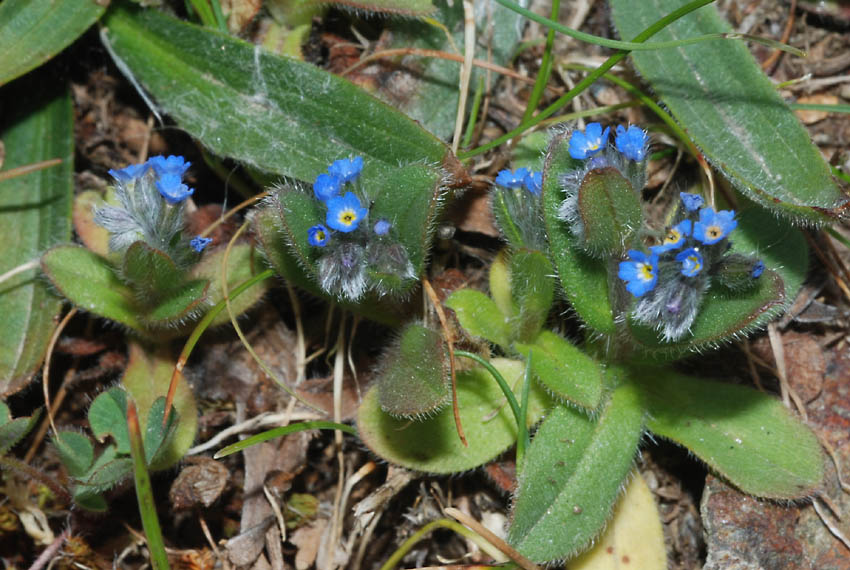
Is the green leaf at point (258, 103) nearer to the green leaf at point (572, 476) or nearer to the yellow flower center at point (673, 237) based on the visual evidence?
the yellow flower center at point (673, 237)

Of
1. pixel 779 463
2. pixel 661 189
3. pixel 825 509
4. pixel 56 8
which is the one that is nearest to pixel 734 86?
pixel 661 189

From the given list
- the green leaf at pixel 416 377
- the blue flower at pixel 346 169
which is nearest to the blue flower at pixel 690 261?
the green leaf at pixel 416 377

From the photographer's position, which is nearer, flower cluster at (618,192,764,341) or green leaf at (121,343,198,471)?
flower cluster at (618,192,764,341)

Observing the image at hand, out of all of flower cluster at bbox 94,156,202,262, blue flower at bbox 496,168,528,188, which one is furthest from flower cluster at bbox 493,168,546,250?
flower cluster at bbox 94,156,202,262

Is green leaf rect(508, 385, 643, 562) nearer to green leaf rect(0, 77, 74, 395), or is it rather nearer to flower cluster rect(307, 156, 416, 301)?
flower cluster rect(307, 156, 416, 301)

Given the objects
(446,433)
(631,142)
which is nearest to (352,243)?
(446,433)
